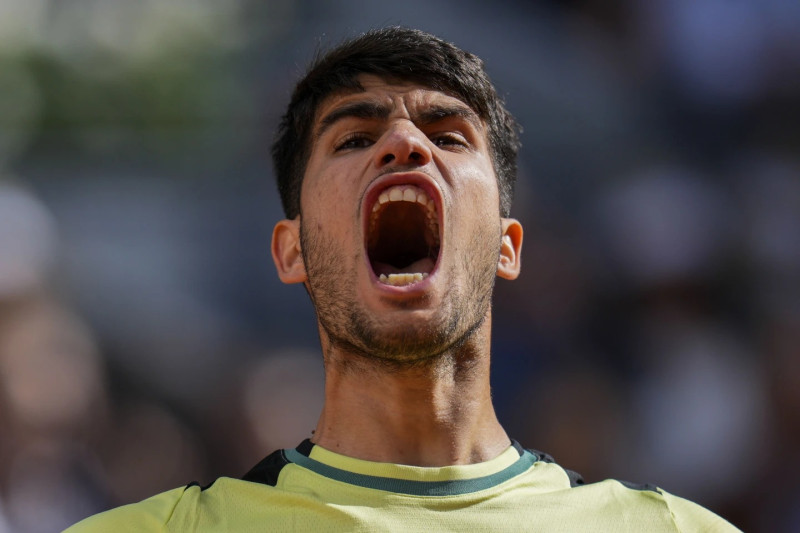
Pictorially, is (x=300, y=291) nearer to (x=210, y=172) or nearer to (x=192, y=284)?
(x=192, y=284)

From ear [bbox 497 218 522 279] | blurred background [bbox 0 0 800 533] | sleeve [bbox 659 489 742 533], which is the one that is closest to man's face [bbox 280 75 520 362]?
ear [bbox 497 218 522 279]

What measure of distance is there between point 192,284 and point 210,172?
0.57 m

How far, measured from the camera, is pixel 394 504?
177 centimetres

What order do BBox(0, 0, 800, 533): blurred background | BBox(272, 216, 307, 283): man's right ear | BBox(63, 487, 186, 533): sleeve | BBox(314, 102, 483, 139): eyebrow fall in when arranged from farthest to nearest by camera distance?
BBox(0, 0, 800, 533): blurred background
BBox(272, 216, 307, 283): man's right ear
BBox(314, 102, 483, 139): eyebrow
BBox(63, 487, 186, 533): sleeve

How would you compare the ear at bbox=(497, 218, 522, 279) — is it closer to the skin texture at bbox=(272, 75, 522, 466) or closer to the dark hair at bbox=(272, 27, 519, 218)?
the dark hair at bbox=(272, 27, 519, 218)

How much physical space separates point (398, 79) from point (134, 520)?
51.6 inches

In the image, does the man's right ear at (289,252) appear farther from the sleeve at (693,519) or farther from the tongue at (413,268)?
the sleeve at (693,519)

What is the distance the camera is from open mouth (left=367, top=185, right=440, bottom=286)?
222 centimetres

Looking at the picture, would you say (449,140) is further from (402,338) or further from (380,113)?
(402,338)

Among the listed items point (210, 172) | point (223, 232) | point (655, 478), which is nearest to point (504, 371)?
point (655, 478)

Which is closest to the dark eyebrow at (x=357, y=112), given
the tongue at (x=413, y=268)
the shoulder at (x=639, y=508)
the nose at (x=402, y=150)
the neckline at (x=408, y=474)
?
the nose at (x=402, y=150)

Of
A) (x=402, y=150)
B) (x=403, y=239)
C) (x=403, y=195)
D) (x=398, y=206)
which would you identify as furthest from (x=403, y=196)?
(x=403, y=239)

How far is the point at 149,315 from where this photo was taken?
3.40 metres

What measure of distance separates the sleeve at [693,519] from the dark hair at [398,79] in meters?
0.96
